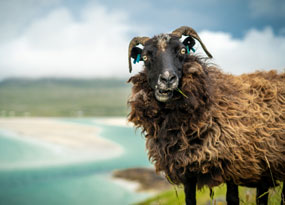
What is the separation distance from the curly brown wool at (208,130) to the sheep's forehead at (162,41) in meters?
0.54

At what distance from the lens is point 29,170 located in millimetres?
39625

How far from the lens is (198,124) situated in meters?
5.14

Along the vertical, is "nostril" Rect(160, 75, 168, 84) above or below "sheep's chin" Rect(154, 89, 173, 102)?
above

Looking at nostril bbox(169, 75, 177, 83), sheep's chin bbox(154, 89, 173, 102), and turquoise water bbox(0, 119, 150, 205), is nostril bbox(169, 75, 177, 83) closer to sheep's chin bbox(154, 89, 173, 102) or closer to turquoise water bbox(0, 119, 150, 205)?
sheep's chin bbox(154, 89, 173, 102)

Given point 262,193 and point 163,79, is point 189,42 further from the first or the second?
point 262,193

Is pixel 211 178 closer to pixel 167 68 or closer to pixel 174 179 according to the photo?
pixel 174 179

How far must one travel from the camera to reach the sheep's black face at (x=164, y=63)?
4.74 meters

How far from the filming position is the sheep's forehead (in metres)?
5.23

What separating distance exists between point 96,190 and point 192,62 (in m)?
27.9

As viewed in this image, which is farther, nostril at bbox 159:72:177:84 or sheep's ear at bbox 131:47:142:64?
sheep's ear at bbox 131:47:142:64

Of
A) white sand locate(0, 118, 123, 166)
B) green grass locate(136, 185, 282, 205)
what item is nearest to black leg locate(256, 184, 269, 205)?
green grass locate(136, 185, 282, 205)

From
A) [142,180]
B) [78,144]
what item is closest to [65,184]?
[142,180]

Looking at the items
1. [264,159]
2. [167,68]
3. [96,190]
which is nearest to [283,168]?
[264,159]

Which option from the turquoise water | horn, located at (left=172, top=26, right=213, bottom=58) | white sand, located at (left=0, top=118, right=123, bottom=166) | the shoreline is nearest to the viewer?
horn, located at (left=172, top=26, right=213, bottom=58)
